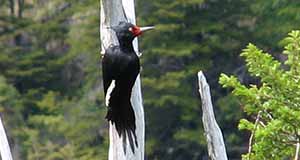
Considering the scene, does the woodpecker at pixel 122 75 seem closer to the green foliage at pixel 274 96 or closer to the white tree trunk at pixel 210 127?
the white tree trunk at pixel 210 127

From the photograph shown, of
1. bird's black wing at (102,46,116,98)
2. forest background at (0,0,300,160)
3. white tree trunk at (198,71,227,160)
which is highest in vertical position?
bird's black wing at (102,46,116,98)

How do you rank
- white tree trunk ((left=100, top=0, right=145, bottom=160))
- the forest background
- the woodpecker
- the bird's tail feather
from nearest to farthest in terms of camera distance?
the woodpecker, the bird's tail feather, white tree trunk ((left=100, top=0, right=145, bottom=160)), the forest background

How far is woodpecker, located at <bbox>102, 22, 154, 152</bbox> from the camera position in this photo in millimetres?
5762

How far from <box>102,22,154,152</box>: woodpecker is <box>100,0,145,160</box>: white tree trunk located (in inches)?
15.2

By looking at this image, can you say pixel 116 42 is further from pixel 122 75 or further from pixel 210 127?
pixel 210 127

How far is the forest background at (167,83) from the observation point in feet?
62.6

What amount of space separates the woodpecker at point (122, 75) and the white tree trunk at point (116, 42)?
0.39 m

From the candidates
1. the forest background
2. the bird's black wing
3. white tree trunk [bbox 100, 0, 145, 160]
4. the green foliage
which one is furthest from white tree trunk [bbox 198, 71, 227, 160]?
the forest background

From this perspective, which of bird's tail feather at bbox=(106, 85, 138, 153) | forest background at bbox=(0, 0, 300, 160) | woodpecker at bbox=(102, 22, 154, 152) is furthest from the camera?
forest background at bbox=(0, 0, 300, 160)

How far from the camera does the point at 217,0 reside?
20172mm

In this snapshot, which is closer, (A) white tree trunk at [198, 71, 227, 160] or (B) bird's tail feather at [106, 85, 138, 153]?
(A) white tree trunk at [198, 71, 227, 160]

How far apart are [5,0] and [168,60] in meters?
4.57

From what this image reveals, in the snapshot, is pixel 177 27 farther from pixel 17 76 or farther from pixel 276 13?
pixel 17 76

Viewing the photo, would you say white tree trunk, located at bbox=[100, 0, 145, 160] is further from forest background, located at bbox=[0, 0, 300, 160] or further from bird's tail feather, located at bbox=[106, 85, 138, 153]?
forest background, located at bbox=[0, 0, 300, 160]
